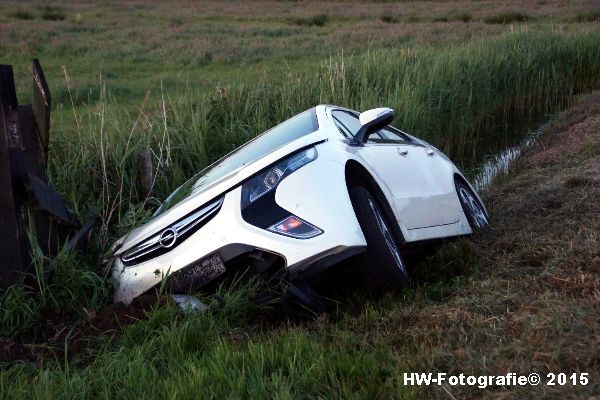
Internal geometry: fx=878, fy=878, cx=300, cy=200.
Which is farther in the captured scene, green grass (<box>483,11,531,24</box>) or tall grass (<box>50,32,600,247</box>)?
green grass (<box>483,11,531,24</box>)

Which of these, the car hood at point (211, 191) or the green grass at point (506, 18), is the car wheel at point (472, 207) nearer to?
the car hood at point (211, 191)

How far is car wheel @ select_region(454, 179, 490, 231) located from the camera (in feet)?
23.0

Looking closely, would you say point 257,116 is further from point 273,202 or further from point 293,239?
point 293,239

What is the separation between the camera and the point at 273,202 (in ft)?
16.2

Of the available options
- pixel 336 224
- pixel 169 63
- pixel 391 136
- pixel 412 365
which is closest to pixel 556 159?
pixel 391 136

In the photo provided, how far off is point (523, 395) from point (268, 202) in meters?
2.07

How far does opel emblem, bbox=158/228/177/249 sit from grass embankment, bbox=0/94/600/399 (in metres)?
0.43

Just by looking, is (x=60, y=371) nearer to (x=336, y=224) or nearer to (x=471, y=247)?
(x=336, y=224)

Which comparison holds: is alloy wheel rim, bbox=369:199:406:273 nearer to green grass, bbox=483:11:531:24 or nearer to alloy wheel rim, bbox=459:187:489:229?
alloy wheel rim, bbox=459:187:489:229

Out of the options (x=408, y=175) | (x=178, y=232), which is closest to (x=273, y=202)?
(x=178, y=232)

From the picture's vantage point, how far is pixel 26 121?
19.2 ft

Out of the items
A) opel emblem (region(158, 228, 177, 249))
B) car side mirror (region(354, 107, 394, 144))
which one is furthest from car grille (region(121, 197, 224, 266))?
car side mirror (region(354, 107, 394, 144))

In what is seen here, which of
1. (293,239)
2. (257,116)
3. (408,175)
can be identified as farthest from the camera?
(257,116)

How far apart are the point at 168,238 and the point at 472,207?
3.00 m
